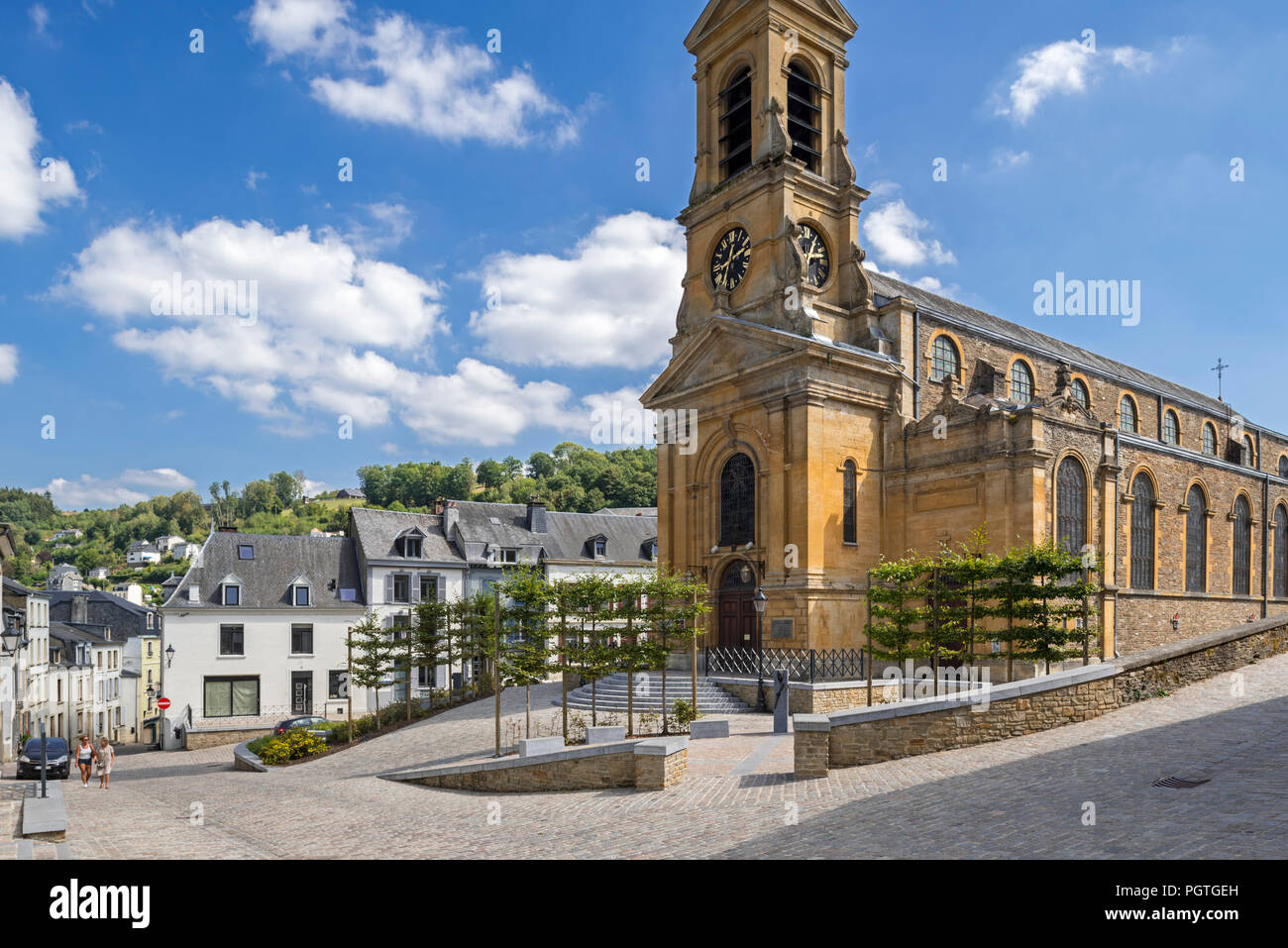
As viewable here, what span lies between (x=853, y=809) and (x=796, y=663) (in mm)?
16311

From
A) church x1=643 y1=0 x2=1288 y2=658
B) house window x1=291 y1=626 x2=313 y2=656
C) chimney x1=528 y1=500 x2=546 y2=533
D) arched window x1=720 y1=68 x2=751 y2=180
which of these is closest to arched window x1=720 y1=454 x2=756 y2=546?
church x1=643 y1=0 x2=1288 y2=658

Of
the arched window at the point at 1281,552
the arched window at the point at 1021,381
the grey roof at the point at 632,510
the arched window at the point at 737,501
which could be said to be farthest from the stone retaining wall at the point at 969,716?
the grey roof at the point at 632,510

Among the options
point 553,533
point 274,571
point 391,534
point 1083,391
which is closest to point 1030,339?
point 1083,391

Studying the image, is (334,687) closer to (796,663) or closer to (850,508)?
(796,663)

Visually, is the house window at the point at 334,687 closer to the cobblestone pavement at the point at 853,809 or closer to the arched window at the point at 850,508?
the cobblestone pavement at the point at 853,809

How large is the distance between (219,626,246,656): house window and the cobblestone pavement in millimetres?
24792

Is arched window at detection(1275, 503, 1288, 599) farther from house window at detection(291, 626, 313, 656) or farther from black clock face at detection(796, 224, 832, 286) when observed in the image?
house window at detection(291, 626, 313, 656)

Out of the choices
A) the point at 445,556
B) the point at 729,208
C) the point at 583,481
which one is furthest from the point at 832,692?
the point at 583,481

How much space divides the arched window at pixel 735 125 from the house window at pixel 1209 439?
104 feet

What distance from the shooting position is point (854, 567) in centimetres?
3200

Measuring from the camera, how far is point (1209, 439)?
50250 mm

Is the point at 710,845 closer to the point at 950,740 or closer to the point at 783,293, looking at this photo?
the point at 950,740
